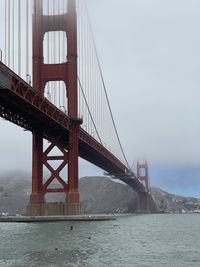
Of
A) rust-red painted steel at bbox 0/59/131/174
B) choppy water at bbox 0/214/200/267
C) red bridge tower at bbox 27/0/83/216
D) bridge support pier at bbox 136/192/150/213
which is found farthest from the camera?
bridge support pier at bbox 136/192/150/213

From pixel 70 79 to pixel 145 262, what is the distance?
114 ft

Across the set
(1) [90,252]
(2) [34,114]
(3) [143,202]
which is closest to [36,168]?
(2) [34,114]

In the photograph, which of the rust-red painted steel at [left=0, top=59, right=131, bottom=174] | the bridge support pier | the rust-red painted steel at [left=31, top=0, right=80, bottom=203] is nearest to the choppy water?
the rust-red painted steel at [left=0, top=59, right=131, bottom=174]

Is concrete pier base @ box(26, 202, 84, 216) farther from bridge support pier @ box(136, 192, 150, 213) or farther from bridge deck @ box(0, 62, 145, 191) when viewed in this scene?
bridge support pier @ box(136, 192, 150, 213)

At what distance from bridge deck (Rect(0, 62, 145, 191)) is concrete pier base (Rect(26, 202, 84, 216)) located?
6342mm

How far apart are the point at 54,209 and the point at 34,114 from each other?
1084 cm

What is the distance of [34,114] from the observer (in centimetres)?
4616

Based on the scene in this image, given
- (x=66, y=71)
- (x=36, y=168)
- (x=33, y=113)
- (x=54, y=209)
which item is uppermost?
(x=66, y=71)

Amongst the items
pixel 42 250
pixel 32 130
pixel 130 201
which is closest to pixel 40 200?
pixel 32 130

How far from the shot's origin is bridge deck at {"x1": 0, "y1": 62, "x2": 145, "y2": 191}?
126 ft

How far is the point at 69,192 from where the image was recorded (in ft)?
178

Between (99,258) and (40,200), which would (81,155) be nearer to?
(40,200)

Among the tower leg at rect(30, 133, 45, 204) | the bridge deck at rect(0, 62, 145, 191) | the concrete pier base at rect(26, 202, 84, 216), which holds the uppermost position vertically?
the bridge deck at rect(0, 62, 145, 191)

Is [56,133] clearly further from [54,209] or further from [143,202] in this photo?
[143,202]
